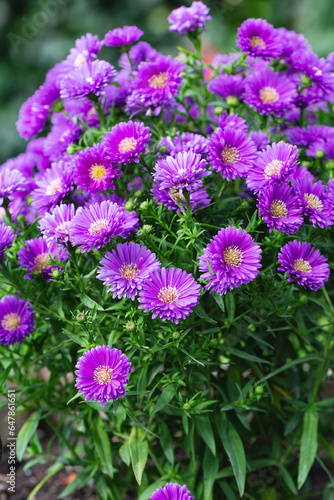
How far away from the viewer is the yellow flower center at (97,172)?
3.40 feet

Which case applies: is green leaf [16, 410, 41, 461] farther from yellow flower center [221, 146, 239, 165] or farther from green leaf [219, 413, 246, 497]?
yellow flower center [221, 146, 239, 165]

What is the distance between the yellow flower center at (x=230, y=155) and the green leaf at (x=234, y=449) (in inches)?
20.4

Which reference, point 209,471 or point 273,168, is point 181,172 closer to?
point 273,168

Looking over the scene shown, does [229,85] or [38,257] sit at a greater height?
[229,85]

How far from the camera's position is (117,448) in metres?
1.27

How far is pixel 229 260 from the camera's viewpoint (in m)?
0.93

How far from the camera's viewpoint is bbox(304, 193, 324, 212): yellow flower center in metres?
1.00

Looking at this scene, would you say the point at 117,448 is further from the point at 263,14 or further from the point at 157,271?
the point at 263,14

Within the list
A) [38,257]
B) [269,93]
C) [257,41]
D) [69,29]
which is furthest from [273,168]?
[69,29]

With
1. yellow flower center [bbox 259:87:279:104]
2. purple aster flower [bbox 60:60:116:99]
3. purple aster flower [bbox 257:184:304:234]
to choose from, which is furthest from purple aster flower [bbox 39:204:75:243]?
yellow flower center [bbox 259:87:279:104]

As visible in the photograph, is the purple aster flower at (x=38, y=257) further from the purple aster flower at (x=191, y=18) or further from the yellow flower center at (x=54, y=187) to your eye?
the purple aster flower at (x=191, y=18)

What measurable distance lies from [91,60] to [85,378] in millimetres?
696

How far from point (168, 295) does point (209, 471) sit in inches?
18.2

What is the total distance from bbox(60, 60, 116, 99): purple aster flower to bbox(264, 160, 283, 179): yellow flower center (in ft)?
1.20
